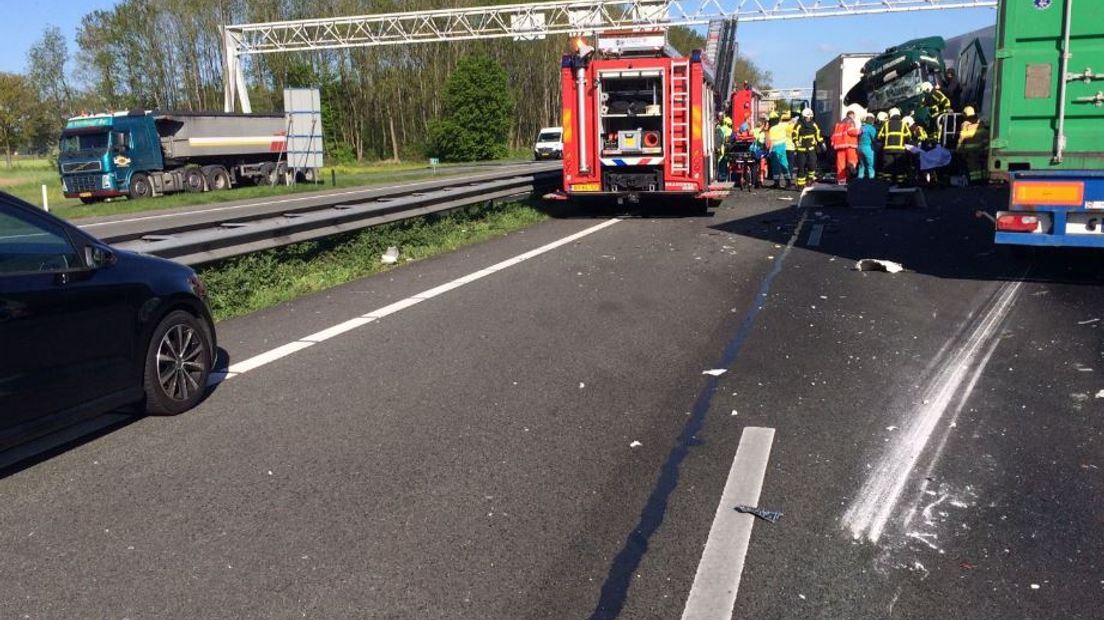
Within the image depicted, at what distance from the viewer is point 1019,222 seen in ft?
29.9

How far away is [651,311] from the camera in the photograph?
884 cm

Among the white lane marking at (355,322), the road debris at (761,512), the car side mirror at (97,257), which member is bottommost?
the road debris at (761,512)

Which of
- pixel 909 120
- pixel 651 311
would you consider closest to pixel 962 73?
pixel 909 120

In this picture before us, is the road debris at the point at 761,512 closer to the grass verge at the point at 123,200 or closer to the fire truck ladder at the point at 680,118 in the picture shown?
the fire truck ladder at the point at 680,118

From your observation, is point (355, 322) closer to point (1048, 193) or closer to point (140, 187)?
point (1048, 193)

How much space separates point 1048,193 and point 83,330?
8.11 meters

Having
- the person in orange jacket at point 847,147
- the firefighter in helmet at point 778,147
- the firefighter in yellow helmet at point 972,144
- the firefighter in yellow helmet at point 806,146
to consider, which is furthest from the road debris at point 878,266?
the firefighter in helmet at point 778,147

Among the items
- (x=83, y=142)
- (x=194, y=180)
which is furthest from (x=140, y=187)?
(x=194, y=180)

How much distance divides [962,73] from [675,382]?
2409 centimetres

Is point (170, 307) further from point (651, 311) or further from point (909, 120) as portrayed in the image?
point (909, 120)

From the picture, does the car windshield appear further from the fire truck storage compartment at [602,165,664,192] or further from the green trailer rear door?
the green trailer rear door

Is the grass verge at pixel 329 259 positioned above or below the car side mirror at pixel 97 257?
below

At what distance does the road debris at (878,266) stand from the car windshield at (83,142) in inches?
1088

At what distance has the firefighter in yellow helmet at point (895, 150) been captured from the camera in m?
21.9
